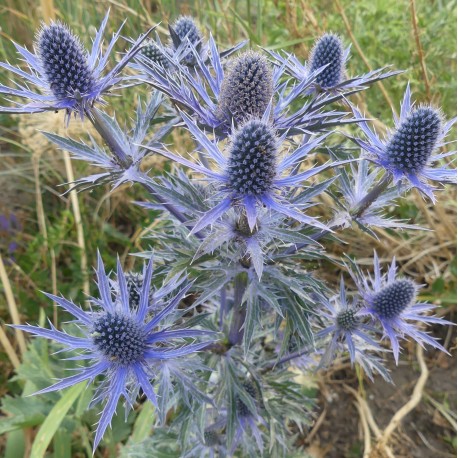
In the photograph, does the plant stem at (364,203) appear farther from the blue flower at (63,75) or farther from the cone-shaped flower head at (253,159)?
the blue flower at (63,75)

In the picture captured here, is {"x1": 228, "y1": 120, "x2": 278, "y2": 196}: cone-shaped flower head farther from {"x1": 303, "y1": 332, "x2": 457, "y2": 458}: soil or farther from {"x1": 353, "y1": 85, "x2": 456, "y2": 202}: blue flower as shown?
{"x1": 303, "y1": 332, "x2": 457, "y2": 458}: soil

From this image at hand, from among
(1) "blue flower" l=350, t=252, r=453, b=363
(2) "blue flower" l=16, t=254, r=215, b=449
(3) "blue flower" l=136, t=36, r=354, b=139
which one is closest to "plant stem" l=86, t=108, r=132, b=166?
(3) "blue flower" l=136, t=36, r=354, b=139

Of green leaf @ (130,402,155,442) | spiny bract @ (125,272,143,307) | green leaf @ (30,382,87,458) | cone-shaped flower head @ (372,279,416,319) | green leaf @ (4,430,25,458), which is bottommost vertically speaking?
green leaf @ (4,430,25,458)

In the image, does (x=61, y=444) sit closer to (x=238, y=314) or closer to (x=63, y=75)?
(x=238, y=314)

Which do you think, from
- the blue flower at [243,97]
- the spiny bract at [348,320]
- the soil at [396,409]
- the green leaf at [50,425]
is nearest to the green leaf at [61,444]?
the green leaf at [50,425]

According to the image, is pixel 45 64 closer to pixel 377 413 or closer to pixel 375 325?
pixel 375 325

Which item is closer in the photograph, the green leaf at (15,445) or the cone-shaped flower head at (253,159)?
the cone-shaped flower head at (253,159)
